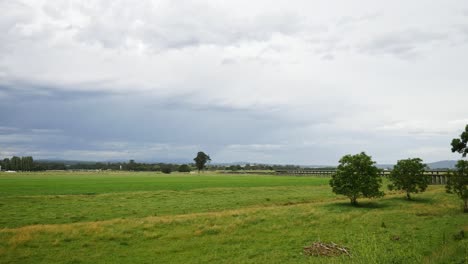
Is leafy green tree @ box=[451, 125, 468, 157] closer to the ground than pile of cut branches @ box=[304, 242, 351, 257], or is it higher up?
higher up

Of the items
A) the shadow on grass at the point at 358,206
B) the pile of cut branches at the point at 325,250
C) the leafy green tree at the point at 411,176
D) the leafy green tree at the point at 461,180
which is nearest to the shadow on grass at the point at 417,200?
the leafy green tree at the point at 411,176

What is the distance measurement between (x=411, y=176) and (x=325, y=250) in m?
30.1

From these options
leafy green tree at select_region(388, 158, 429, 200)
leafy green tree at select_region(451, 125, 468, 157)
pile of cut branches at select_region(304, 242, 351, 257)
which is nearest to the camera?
pile of cut branches at select_region(304, 242, 351, 257)

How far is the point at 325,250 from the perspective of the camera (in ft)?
65.8

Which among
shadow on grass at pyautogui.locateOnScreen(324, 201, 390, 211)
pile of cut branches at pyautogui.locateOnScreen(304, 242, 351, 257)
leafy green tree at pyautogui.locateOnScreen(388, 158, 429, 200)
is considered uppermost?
leafy green tree at pyautogui.locateOnScreen(388, 158, 429, 200)

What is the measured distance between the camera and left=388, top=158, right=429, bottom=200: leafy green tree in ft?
147

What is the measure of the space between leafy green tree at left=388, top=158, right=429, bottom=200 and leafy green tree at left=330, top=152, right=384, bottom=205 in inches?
174

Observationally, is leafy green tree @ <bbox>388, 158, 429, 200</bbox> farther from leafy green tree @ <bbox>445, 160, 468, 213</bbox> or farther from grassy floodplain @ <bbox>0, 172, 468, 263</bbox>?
leafy green tree @ <bbox>445, 160, 468, 213</bbox>

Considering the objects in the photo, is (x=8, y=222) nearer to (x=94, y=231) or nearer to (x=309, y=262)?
(x=94, y=231)

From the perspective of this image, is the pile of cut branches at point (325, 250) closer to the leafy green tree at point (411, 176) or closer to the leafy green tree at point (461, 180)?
the leafy green tree at point (461, 180)

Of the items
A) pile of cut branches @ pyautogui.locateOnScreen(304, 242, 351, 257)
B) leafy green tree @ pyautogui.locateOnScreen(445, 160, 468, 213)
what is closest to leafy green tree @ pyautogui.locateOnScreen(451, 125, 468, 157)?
leafy green tree @ pyautogui.locateOnScreen(445, 160, 468, 213)

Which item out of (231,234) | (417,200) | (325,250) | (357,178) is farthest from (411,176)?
(325,250)

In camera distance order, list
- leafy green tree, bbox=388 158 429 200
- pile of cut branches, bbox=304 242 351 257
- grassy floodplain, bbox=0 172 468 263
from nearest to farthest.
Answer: pile of cut branches, bbox=304 242 351 257 → grassy floodplain, bbox=0 172 468 263 → leafy green tree, bbox=388 158 429 200

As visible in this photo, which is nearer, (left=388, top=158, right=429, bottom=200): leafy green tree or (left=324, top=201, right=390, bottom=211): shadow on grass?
(left=324, top=201, right=390, bottom=211): shadow on grass
